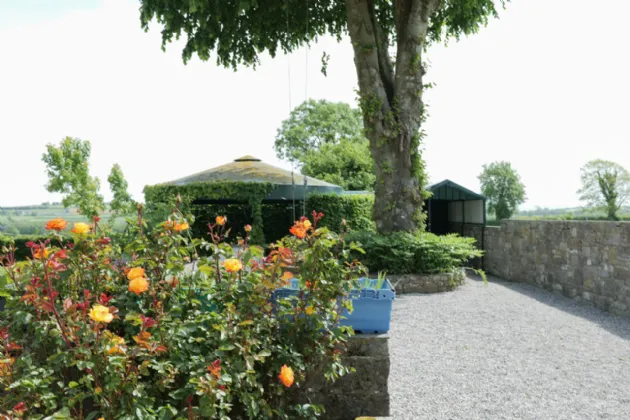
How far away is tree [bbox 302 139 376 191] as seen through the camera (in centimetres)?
2816

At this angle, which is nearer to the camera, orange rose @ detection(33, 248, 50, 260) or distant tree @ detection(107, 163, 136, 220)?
orange rose @ detection(33, 248, 50, 260)

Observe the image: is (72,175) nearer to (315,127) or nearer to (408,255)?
(315,127)

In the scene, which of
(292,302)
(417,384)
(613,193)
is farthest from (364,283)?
(613,193)

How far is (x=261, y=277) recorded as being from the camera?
2.86 metres

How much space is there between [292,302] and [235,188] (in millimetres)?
12854

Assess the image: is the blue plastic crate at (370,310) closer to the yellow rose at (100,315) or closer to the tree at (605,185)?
the yellow rose at (100,315)

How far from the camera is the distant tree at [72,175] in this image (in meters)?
28.1

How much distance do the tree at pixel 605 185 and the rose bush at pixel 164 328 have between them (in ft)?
176

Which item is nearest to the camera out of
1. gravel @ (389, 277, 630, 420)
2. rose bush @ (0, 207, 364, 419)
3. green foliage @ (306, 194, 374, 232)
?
rose bush @ (0, 207, 364, 419)

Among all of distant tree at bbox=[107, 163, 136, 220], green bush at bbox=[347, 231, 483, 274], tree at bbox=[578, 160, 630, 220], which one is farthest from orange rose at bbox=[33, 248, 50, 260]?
tree at bbox=[578, 160, 630, 220]

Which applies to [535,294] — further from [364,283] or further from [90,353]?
[90,353]

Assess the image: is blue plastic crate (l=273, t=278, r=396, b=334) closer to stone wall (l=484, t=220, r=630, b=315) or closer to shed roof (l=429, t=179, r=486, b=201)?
stone wall (l=484, t=220, r=630, b=315)

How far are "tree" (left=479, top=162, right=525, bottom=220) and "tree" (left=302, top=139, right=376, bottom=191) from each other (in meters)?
38.6

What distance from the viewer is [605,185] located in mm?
51406
